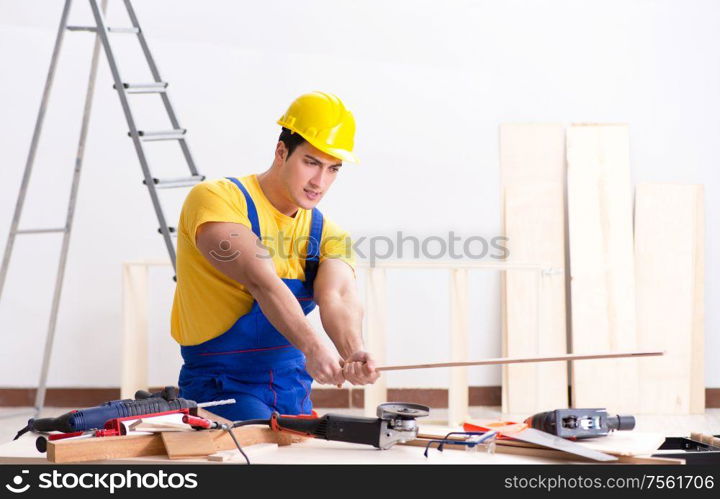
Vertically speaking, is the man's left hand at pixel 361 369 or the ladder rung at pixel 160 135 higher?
the ladder rung at pixel 160 135

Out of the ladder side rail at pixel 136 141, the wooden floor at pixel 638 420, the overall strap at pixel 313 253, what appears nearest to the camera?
the overall strap at pixel 313 253

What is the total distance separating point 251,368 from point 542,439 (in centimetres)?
95

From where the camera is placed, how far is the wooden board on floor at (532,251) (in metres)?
5.30

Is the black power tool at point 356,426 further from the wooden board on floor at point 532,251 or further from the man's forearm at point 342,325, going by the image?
the wooden board on floor at point 532,251

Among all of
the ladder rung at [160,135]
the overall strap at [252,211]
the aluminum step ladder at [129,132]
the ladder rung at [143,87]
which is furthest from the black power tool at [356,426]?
the ladder rung at [143,87]

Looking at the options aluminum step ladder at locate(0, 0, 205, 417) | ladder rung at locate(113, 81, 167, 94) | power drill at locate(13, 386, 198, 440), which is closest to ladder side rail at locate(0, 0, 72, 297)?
aluminum step ladder at locate(0, 0, 205, 417)

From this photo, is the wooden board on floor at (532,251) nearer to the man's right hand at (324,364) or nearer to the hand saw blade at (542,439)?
the man's right hand at (324,364)

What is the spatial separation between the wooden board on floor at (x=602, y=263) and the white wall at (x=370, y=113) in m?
0.18

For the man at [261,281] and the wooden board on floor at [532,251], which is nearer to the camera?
the man at [261,281]

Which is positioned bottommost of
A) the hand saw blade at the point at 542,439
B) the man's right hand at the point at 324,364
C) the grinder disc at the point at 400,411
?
the hand saw blade at the point at 542,439

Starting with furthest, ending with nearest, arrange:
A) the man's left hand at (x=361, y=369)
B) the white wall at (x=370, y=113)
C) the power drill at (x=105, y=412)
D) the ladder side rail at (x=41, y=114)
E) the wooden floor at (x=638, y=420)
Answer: the white wall at (x=370, y=113), the wooden floor at (x=638, y=420), the ladder side rail at (x=41, y=114), the man's left hand at (x=361, y=369), the power drill at (x=105, y=412)

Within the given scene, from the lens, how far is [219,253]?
8.23 ft

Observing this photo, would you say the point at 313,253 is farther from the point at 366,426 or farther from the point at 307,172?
the point at 366,426

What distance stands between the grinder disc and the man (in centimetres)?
48
